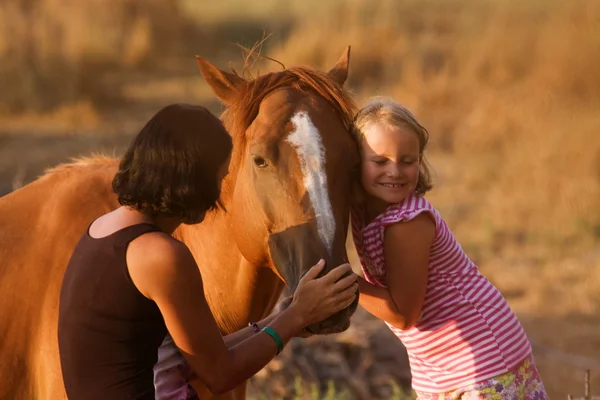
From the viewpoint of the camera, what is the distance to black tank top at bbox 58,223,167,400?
2.39 metres

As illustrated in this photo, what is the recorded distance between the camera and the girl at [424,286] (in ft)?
9.55

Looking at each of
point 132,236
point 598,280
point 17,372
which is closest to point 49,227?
point 17,372

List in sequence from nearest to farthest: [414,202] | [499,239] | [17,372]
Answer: [414,202] → [17,372] → [499,239]

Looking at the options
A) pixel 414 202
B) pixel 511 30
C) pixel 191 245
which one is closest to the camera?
pixel 414 202

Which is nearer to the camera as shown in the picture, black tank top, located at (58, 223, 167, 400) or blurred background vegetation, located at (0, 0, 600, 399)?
black tank top, located at (58, 223, 167, 400)

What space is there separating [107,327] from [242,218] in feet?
2.83

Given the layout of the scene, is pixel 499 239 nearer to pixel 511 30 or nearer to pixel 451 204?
pixel 451 204

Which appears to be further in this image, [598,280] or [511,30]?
[511,30]

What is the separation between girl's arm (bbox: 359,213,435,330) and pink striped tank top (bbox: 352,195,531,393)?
0.24 feet

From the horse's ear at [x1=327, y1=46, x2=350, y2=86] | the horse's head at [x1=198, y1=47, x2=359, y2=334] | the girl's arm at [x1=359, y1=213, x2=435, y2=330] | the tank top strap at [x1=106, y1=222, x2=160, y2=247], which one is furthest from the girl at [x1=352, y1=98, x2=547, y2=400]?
the tank top strap at [x1=106, y1=222, x2=160, y2=247]

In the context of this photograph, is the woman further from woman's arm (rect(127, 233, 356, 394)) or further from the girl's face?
the girl's face

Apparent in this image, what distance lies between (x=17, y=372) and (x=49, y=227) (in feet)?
1.72

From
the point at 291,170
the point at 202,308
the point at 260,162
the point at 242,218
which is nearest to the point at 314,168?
the point at 291,170

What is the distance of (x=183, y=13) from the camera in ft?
59.0
